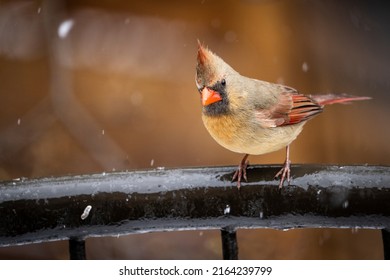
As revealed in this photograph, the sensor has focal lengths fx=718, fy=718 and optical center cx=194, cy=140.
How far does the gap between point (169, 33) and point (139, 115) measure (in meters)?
0.47

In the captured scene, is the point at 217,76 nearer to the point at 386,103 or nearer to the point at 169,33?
the point at 169,33

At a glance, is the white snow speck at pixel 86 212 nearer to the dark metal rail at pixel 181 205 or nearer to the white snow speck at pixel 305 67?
the dark metal rail at pixel 181 205

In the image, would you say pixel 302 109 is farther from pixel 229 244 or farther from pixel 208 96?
pixel 229 244

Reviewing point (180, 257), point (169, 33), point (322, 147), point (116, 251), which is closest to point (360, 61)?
point (322, 147)

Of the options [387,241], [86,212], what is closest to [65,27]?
[86,212]

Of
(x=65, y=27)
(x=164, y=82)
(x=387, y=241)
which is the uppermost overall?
(x=65, y=27)

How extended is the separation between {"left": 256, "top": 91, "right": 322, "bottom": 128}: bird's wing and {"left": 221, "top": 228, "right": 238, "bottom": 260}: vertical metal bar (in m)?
0.86

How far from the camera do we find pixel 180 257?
377 centimetres

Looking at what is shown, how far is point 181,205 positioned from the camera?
4.42 ft

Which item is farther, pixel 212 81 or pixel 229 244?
pixel 212 81

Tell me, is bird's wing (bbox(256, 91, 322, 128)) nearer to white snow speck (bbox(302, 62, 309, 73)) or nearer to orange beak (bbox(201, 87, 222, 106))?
orange beak (bbox(201, 87, 222, 106))

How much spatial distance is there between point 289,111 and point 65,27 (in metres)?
1.69

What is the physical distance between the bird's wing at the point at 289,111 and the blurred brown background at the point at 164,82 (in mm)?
1234

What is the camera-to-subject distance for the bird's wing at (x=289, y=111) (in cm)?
223
